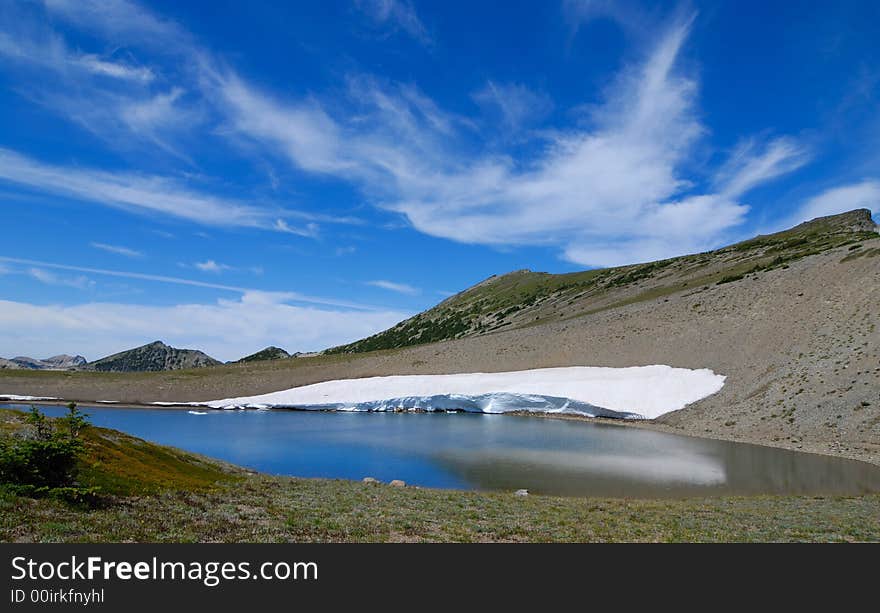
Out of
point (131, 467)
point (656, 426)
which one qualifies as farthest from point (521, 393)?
point (131, 467)

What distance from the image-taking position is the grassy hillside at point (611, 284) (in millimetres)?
85688

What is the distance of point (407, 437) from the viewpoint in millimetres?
42000

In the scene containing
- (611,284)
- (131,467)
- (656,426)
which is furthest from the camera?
(611,284)

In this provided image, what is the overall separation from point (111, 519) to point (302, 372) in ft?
235

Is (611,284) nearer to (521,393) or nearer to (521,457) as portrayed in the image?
(521,393)

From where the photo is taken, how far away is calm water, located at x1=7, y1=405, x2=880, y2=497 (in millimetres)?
24656

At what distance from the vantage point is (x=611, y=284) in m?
116

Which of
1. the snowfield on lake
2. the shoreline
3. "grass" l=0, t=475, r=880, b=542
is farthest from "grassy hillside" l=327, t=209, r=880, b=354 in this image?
"grass" l=0, t=475, r=880, b=542

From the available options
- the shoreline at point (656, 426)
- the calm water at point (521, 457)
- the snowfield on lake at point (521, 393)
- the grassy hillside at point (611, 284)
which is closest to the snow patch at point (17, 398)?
the shoreline at point (656, 426)

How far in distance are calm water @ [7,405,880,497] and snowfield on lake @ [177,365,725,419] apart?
516cm

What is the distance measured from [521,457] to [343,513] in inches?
784

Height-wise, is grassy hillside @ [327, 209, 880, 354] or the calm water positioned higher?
grassy hillside @ [327, 209, 880, 354]

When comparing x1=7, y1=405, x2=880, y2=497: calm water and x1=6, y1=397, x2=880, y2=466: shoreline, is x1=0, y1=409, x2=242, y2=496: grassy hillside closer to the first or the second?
x1=7, y1=405, x2=880, y2=497: calm water
